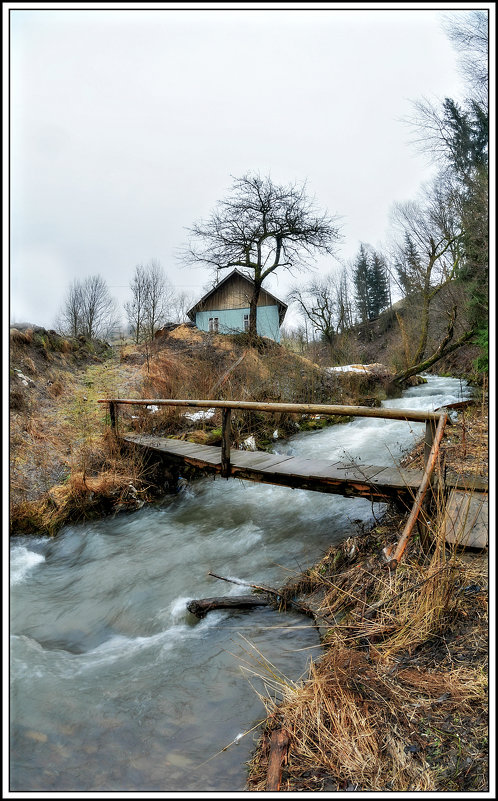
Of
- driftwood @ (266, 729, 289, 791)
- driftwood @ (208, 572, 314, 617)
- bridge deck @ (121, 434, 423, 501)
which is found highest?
bridge deck @ (121, 434, 423, 501)

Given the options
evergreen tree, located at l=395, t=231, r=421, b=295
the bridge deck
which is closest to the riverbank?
the bridge deck

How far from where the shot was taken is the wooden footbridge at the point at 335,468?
327 cm

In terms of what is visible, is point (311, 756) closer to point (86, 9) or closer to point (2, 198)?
point (2, 198)

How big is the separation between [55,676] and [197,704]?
125 cm

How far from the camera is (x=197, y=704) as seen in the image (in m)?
2.60

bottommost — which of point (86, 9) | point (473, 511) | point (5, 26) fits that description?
point (473, 511)

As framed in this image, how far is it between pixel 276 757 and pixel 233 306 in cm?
2458

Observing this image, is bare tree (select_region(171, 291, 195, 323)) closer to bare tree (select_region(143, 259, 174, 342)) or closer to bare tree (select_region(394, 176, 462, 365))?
bare tree (select_region(143, 259, 174, 342))

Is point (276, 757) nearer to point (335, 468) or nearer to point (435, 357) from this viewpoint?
point (335, 468)

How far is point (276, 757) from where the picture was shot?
1873 mm

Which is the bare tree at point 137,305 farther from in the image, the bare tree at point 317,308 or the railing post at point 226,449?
the railing post at point 226,449

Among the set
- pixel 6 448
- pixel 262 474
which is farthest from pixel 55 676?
pixel 262 474

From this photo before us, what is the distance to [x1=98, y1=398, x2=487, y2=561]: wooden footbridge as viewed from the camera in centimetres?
327

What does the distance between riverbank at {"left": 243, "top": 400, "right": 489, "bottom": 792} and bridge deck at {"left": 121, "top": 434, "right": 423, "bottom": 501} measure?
0.83 metres
